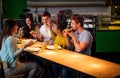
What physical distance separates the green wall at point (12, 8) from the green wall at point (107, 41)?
126 inches

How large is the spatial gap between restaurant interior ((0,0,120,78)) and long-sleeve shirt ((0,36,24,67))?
32 cm

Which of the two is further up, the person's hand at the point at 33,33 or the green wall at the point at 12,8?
the green wall at the point at 12,8

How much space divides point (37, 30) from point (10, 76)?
5.74 feet

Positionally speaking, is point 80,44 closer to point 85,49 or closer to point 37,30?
point 85,49

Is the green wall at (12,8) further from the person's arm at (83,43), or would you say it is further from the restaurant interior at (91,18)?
the person's arm at (83,43)

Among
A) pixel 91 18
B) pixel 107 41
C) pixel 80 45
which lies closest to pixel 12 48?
pixel 80 45

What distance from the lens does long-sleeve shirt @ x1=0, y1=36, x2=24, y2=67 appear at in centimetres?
343

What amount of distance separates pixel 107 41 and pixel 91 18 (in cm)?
78

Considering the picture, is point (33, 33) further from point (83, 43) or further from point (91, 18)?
point (91, 18)

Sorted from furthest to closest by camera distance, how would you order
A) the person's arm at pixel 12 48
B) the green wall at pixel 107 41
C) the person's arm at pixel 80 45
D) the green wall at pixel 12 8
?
1. the green wall at pixel 12 8
2. the green wall at pixel 107 41
3. the person's arm at pixel 80 45
4. the person's arm at pixel 12 48

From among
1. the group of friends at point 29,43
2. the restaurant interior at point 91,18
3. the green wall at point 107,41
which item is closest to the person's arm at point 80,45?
the group of friends at point 29,43

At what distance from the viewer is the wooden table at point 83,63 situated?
8.85ft

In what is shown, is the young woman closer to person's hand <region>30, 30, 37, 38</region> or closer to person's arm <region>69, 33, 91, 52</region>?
person's arm <region>69, 33, 91, 52</region>

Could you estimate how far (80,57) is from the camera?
11.1 ft
